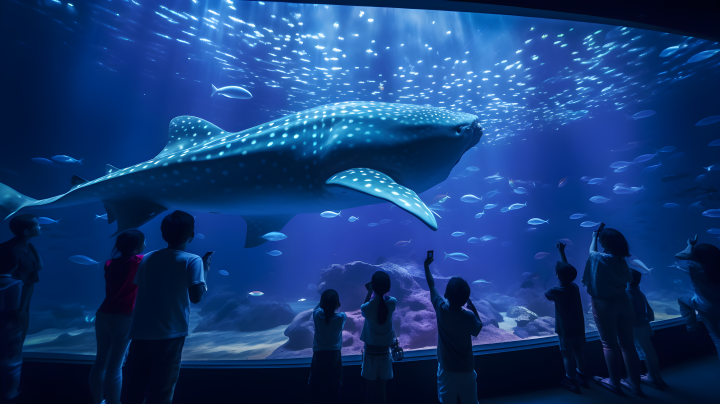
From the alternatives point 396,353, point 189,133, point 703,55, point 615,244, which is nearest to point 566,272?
point 615,244

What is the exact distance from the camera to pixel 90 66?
39.7 ft

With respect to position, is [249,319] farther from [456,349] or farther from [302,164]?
[302,164]

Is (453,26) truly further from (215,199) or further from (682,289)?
(682,289)

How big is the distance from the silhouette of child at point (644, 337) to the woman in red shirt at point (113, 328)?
5482 millimetres

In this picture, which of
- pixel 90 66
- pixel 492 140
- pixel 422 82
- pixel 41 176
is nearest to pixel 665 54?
pixel 422 82

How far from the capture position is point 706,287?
9.34 ft

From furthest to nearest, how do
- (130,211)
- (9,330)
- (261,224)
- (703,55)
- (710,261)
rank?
(703,55)
(261,224)
(710,261)
(9,330)
(130,211)

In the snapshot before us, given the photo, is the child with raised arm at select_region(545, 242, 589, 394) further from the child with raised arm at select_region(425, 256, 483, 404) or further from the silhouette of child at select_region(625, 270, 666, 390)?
the child with raised arm at select_region(425, 256, 483, 404)

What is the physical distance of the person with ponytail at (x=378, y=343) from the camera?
8.16 feet

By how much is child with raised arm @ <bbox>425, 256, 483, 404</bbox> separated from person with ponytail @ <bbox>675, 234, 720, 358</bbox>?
8.12 feet

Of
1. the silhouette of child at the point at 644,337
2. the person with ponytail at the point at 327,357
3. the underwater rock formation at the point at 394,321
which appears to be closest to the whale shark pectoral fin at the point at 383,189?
the person with ponytail at the point at 327,357

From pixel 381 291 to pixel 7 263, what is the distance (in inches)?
154

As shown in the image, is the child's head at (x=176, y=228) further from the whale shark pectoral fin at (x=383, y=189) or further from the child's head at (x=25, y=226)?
the child's head at (x=25, y=226)

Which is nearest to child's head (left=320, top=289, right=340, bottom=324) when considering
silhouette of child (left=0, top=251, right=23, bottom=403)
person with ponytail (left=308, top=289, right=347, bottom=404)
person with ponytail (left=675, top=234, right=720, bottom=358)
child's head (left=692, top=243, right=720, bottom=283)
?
person with ponytail (left=308, top=289, right=347, bottom=404)
